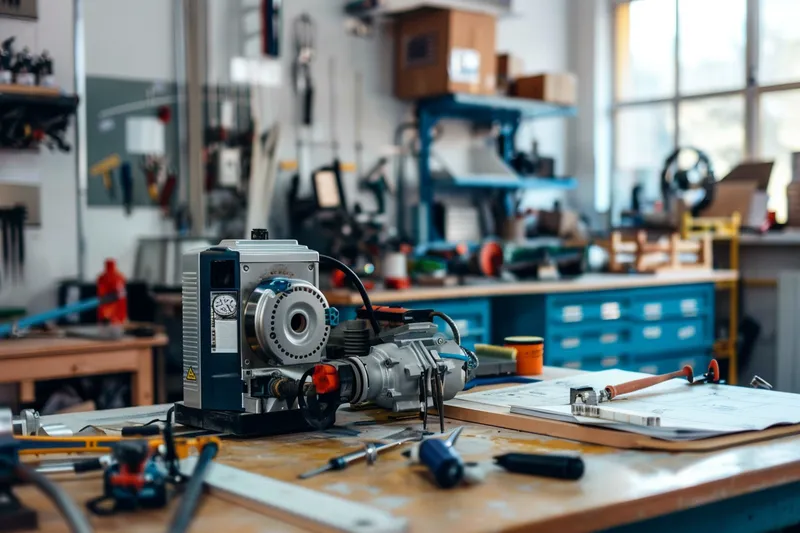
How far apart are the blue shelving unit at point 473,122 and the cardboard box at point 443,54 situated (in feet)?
0.31

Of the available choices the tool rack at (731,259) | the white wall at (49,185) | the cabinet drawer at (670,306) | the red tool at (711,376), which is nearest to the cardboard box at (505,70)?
the tool rack at (731,259)

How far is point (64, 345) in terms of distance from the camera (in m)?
3.16

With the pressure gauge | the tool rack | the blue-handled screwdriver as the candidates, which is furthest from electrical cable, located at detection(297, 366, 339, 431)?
the tool rack

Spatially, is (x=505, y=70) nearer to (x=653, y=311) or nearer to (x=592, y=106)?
(x=592, y=106)

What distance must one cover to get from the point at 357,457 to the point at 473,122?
446 cm

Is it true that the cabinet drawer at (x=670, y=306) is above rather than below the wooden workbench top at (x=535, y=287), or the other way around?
below

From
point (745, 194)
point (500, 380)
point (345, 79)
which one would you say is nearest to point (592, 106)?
point (745, 194)

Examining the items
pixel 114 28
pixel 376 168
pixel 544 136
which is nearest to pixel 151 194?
pixel 114 28

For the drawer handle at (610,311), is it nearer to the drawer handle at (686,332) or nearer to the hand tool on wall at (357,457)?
the drawer handle at (686,332)

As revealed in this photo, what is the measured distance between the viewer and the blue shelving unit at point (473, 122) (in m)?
5.05

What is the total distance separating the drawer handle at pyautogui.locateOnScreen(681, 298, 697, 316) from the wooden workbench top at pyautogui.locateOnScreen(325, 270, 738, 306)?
0.10m

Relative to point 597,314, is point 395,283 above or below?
above

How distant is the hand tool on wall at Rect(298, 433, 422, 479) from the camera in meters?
1.19

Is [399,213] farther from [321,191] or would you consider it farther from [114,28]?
[114,28]
